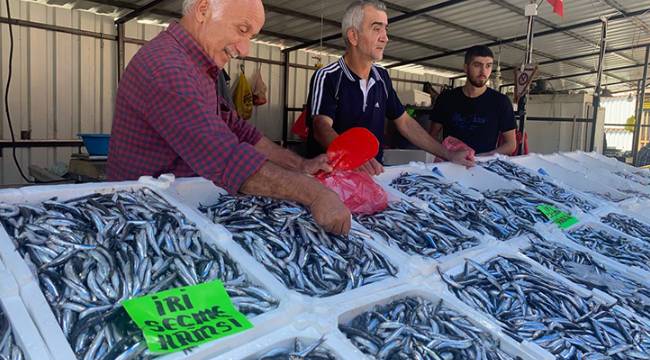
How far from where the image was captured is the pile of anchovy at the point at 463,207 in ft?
8.88

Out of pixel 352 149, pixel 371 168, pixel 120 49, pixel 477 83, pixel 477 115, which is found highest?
pixel 120 49

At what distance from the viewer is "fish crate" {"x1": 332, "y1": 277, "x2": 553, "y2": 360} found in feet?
5.20

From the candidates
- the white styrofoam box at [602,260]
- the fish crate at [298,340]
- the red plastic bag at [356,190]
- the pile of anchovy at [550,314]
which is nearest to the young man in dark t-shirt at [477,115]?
the white styrofoam box at [602,260]

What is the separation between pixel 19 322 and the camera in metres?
1.18

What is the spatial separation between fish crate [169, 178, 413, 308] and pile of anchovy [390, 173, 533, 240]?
754mm

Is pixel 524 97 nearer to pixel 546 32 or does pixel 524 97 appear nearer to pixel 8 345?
pixel 546 32

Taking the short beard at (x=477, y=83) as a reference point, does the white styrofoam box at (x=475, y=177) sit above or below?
below

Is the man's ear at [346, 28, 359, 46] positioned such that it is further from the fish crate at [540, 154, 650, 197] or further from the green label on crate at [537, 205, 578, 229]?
the fish crate at [540, 154, 650, 197]

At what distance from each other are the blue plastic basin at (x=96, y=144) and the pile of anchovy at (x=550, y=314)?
4671 mm

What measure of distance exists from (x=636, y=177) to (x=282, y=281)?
17.5 ft


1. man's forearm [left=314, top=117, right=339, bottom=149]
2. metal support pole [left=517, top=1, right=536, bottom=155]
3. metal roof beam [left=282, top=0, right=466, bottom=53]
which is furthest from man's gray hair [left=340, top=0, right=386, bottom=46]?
metal roof beam [left=282, top=0, right=466, bottom=53]

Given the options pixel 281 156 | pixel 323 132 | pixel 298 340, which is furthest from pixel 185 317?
pixel 323 132

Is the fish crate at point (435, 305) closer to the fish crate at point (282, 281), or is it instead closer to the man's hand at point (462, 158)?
the fish crate at point (282, 281)

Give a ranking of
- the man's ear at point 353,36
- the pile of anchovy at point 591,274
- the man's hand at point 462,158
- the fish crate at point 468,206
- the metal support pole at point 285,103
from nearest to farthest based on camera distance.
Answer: the pile of anchovy at point 591,274 < the fish crate at point 468,206 < the man's ear at point 353,36 < the man's hand at point 462,158 < the metal support pole at point 285,103
